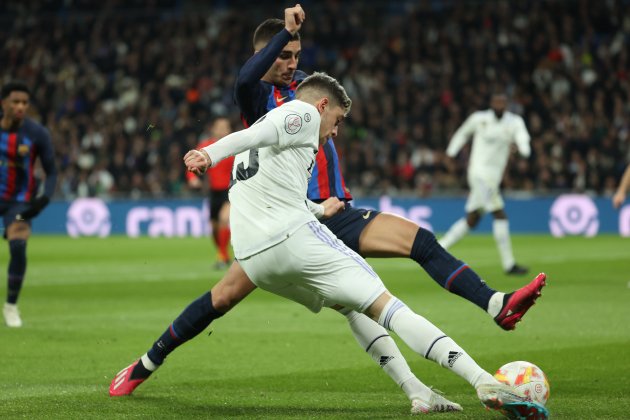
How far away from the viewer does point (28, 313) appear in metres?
11.0

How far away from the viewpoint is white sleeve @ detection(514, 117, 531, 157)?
51.0 ft

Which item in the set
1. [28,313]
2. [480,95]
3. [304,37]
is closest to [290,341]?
[28,313]

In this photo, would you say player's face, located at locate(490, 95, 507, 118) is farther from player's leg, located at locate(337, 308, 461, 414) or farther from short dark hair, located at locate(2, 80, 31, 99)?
player's leg, located at locate(337, 308, 461, 414)

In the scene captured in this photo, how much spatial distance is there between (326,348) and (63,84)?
2465 centimetres

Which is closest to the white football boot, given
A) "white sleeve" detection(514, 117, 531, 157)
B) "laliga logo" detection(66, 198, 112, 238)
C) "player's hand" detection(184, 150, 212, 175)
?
"player's hand" detection(184, 150, 212, 175)

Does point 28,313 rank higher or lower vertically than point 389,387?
lower

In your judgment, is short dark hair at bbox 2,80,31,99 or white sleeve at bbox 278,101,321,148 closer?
white sleeve at bbox 278,101,321,148

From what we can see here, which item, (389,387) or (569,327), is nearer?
(389,387)

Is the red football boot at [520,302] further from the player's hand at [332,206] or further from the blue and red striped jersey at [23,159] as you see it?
the blue and red striped jersey at [23,159]

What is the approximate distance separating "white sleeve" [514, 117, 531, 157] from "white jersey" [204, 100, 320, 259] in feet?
34.4

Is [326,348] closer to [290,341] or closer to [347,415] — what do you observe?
[290,341]

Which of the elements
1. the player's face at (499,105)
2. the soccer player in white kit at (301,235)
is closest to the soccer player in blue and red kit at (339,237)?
the soccer player in white kit at (301,235)

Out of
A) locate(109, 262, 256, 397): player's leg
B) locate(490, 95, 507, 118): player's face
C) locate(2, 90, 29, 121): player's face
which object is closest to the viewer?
locate(109, 262, 256, 397): player's leg

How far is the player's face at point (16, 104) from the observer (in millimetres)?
9641
